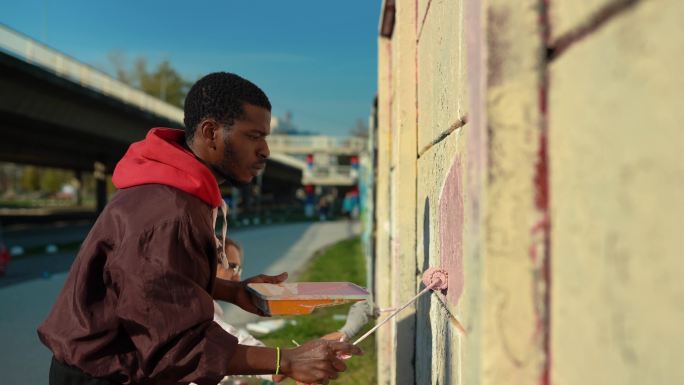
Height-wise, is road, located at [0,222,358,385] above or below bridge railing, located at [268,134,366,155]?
below

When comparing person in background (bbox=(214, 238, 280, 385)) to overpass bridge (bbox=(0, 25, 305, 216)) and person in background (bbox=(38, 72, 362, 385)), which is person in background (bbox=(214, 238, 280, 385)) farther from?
overpass bridge (bbox=(0, 25, 305, 216))

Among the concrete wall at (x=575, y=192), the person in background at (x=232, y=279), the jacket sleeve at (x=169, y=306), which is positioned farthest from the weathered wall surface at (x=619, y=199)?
the person in background at (x=232, y=279)

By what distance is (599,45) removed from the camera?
82cm

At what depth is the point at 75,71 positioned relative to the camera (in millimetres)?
19719

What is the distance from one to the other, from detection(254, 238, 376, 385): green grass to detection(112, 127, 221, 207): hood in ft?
9.74

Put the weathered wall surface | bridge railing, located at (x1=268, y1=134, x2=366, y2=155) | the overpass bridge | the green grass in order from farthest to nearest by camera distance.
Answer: bridge railing, located at (x1=268, y1=134, x2=366, y2=155) < the overpass bridge < the green grass < the weathered wall surface

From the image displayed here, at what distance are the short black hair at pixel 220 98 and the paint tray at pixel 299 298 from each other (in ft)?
2.17

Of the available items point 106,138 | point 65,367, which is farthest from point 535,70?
point 106,138

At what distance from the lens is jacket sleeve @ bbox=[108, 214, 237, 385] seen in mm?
Result: 1831

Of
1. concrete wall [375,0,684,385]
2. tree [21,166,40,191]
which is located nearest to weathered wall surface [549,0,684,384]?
concrete wall [375,0,684,385]

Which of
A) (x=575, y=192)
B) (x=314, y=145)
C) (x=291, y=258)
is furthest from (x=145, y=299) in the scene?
(x=314, y=145)

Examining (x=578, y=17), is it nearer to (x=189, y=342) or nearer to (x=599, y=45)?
(x=599, y=45)

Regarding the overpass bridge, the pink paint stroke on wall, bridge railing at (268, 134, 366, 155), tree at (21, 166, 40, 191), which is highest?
bridge railing at (268, 134, 366, 155)

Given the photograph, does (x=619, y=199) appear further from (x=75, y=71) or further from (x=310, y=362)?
(x=75, y=71)
